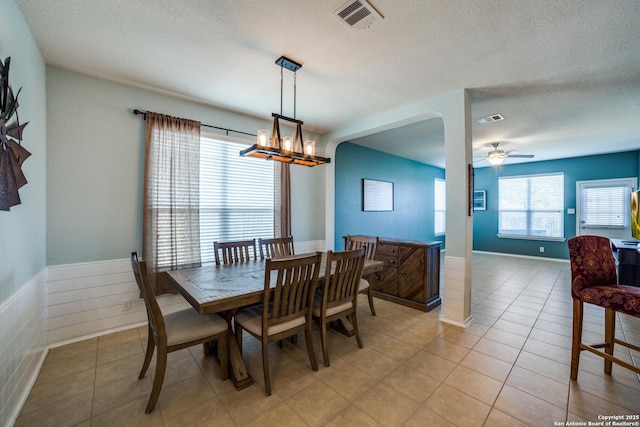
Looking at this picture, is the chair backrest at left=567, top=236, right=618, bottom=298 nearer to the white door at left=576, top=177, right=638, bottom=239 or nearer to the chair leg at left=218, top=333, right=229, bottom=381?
the chair leg at left=218, top=333, right=229, bottom=381

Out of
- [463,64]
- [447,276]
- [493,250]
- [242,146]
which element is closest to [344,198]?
[242,146]

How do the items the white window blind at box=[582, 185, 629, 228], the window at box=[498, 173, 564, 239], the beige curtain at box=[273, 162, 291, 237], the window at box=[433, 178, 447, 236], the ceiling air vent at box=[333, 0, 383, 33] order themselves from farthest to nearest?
1. the window at box=[433, 178, 447, 236]
2. the window at box=[498, 173, 564, 239]
3. the white window blind at box=[582, 185, 629, 228]
4. the beige curtain at box=[273, 162, 291, 237]
5. the ceiling air vent at box=[333, 0, 383, 33]

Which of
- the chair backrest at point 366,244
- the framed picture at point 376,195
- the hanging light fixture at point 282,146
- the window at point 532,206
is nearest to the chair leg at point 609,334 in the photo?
the chair backrest at point 366,244

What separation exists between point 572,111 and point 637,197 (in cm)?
134

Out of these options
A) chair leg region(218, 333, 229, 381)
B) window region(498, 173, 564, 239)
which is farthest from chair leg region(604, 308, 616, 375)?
window region(498, 173, 564, 239)

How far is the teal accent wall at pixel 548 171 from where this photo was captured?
579 cm

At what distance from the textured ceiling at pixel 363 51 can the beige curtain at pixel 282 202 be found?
0.88 metres

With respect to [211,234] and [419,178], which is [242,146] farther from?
[419,178]

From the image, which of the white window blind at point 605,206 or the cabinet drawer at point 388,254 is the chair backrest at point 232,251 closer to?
the cabinet drawer at point 388,254

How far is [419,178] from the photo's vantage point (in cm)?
730

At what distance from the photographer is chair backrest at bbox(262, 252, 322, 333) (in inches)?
71.4

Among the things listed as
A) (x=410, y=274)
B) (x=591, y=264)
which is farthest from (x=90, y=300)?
(x=591, y=264)

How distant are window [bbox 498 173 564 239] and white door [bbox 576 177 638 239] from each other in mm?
376

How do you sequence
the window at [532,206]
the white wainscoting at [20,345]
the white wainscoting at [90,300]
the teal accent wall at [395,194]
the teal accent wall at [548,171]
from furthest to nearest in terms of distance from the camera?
1. the window at [532,206]
2. the teal accent wall at [548,171]
3. the teal accent wall at [395,194]
4. the white wainscoting at [90,300]
5. the white wainscoting at [20,345]
